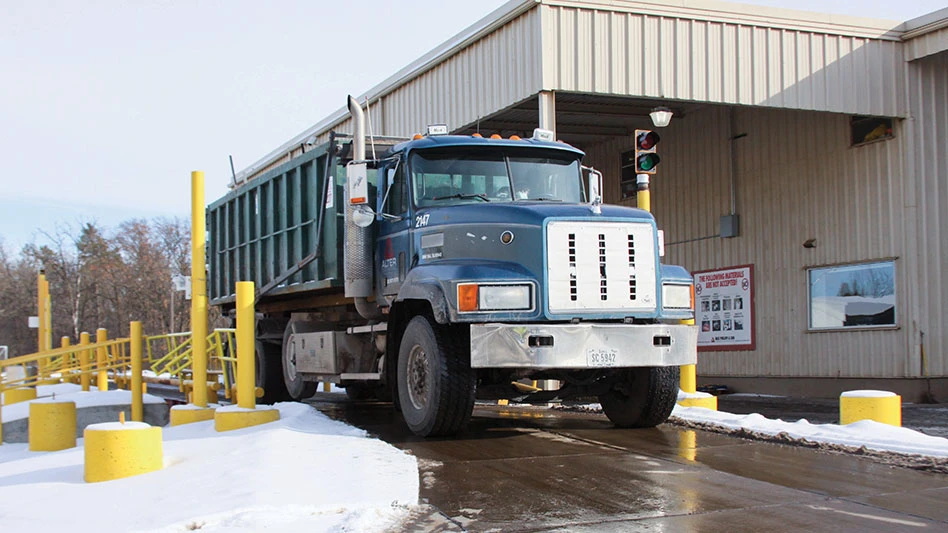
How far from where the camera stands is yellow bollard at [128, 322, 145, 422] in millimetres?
13945

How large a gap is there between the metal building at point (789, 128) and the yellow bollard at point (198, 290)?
426 cm

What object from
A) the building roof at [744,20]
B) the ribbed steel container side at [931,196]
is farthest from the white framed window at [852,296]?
the building roof at [744,20]

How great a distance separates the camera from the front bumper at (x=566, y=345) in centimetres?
797

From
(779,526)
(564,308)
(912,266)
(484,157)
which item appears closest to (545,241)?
(564,308)

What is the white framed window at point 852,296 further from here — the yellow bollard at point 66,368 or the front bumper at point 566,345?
the yellow bollard at point 66,368

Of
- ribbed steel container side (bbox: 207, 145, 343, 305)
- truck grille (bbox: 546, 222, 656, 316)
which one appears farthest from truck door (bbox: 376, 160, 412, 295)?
truck grille (bbox: 546, 222, 656, 316)

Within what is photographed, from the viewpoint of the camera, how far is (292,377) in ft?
44.1

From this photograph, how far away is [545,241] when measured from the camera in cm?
823

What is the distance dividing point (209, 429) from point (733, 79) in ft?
33.6

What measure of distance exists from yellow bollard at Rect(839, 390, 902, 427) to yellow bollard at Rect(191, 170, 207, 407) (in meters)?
7.25

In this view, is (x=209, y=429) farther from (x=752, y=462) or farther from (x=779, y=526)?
(x=779, y=526)

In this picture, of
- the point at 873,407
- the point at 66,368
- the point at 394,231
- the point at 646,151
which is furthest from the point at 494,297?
the point at 66,368

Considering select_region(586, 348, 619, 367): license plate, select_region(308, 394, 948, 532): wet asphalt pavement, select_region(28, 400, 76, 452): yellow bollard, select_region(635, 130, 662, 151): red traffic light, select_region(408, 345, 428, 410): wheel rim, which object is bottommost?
select_region(28, 400, 76, 452): yellow bollard

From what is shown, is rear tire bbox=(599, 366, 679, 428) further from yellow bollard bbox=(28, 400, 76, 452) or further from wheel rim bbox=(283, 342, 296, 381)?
yellow bollard bbox=(28, 400, 76, 452)
